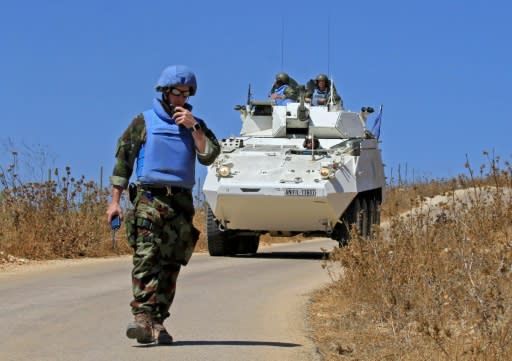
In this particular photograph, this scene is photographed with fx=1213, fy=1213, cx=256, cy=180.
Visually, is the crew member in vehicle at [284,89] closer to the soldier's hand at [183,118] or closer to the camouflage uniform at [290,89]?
the camouflage uniform at [290,89]

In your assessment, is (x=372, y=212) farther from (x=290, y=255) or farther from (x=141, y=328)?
(x=141, y=328)

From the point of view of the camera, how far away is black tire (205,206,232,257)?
19547 millimetres

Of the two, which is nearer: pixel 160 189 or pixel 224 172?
pixel 160 189

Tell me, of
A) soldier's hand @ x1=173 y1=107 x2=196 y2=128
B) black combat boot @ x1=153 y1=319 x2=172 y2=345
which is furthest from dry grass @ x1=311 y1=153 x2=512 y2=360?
soldier's hand @ x1=173 y1=107 x2=196 y2=128

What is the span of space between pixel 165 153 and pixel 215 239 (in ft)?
39.0

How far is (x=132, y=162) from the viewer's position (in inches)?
314

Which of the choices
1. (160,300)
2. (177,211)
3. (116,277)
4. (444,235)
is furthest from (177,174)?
(116,277)

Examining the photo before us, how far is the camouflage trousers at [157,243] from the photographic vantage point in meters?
7.77

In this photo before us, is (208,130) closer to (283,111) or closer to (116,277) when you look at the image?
(116,277)

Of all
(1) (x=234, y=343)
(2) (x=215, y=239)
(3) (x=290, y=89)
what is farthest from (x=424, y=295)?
(3) (x=290, y=89)

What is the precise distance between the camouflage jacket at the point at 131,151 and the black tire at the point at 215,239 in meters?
11.5

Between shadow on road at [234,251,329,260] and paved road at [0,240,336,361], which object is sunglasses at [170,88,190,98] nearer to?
paved road at [0,240,336,361]

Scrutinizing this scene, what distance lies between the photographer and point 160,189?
7.86 metres

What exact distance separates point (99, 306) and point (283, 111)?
11119mm
